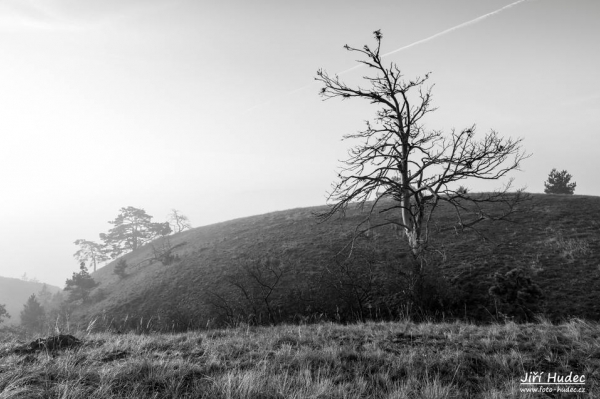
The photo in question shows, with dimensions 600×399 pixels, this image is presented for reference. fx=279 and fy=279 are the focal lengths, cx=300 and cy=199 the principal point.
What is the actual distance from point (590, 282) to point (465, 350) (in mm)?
12896

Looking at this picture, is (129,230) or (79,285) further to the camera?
(129,230)

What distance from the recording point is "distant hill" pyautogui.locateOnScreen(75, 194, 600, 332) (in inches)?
519

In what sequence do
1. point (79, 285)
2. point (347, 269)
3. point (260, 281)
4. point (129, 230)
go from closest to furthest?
1. point (347, 269)
2. point (260, 281)
3. point (79, 285)
4. point (129, 230)

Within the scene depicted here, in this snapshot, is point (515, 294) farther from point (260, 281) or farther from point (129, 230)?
point (129, 230)

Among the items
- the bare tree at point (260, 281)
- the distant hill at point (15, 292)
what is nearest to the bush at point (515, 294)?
the bare tree at point (260, 281)

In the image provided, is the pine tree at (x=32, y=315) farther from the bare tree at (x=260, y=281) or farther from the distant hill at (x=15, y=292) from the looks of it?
the distant hill at (x=15, y=292)

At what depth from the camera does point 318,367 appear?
12.8 ft

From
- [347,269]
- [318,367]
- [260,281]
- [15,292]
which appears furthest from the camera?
[15,292]

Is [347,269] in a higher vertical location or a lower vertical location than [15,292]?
higher

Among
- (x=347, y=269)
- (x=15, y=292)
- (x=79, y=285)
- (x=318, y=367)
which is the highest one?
(x=318, y=367)

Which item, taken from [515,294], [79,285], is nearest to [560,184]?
[515,294]

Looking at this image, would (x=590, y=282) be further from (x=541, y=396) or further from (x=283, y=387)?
(x=283, y=387)

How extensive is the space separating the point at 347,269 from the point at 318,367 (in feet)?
33.9

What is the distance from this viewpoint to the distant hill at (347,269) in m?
13.2
